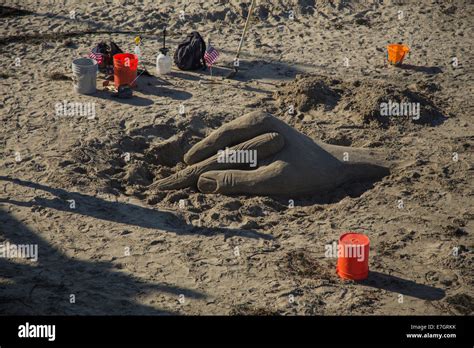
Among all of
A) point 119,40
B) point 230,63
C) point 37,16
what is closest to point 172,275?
point 230,63

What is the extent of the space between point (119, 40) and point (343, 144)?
481 cm

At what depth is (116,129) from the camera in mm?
9617

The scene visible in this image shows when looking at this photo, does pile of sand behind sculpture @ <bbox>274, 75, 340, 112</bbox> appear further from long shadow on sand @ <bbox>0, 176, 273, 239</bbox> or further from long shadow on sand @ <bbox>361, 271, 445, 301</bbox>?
long shadow on sand @ <bbox>361, 271, 445, 301</bbox>

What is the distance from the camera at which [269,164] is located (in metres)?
8.38

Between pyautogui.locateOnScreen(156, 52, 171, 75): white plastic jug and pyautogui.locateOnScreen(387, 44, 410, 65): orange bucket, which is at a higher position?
pyautogui.locateOnScreen(387, 44, 410, 65): orange bucket

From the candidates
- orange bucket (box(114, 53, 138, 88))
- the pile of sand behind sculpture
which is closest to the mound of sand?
the pile of sand behind sculpture

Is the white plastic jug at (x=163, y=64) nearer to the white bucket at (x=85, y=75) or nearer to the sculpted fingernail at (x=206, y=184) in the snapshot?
the white bucket at (x=85, y=75)

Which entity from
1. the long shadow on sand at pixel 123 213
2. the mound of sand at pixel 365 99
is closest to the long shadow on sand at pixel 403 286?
the long shadow on sand at pixel 123 213

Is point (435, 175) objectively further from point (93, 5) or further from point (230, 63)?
point (93, 5)

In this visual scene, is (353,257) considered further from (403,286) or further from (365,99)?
(365,99)

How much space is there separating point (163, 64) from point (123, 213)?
13.1 feet

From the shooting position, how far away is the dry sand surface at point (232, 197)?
6641 mm

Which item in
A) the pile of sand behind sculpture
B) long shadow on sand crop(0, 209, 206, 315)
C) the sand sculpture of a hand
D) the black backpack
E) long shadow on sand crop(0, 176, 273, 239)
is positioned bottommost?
long shadow on sand crop(0, 209, 206, 315)

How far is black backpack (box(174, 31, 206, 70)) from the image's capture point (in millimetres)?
11352
